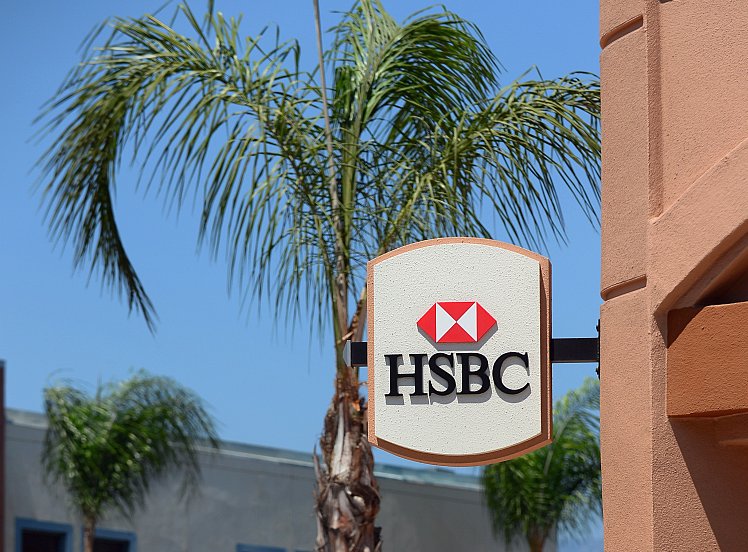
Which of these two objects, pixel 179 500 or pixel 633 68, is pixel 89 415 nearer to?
pixel 179 500

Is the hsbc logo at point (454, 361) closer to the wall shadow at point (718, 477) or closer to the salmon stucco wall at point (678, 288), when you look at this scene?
the salmon stucco wall at point (678, 288)

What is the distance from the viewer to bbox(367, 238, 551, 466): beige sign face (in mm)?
5566

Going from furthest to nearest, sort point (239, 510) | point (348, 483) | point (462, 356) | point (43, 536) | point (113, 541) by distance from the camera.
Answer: point (239, 510) → point (113, 541) → point (43, 536) → point (348, 483) → point (462, 356)

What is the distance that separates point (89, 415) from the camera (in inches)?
808

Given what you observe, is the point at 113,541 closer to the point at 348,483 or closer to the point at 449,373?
the point at 348,483

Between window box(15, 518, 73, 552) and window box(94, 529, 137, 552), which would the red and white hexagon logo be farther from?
window box(94, 529, 137, 552)

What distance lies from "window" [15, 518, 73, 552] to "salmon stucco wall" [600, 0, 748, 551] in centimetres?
1760

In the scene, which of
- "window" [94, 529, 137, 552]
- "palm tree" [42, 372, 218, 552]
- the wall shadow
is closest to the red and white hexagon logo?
the wall shadow

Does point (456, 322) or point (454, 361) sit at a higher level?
point (456, 322)

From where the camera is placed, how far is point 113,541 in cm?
2284

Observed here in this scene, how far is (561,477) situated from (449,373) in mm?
19241

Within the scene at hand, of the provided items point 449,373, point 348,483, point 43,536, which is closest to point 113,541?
point 43,536

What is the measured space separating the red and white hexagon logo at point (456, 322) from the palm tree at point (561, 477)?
1879cm

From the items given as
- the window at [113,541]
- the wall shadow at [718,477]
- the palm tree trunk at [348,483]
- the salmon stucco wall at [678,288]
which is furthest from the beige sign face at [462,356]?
the window at [113,541]
